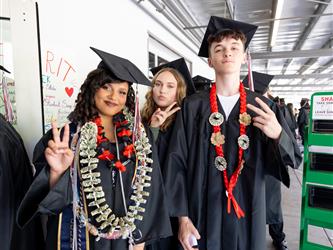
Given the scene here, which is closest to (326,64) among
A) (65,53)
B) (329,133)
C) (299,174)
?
(299,174)

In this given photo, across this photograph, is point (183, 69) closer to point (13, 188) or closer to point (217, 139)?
point (217, 139)

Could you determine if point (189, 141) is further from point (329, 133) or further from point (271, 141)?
point (329, 133)

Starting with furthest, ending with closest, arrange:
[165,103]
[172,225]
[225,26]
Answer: [165,103], [172,225], [225,26]

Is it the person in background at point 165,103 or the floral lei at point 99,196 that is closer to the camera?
the floral lei at point 99,196

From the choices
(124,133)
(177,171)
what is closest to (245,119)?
(177,171)

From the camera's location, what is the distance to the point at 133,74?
1316mm

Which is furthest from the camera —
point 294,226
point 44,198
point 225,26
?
point 294,226

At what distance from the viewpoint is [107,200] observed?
121cm

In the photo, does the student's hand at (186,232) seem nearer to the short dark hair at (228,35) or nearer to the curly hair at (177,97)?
the curly hair at (177,97)

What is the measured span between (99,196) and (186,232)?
19.2 inches

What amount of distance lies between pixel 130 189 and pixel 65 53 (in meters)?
1.49

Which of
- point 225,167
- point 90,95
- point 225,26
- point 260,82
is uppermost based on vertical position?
point 225,26

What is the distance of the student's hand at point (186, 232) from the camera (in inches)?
51.7

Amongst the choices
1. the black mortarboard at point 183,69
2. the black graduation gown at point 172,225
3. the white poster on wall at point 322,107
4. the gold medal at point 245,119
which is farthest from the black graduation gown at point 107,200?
the white poster on wall at point 322,107
